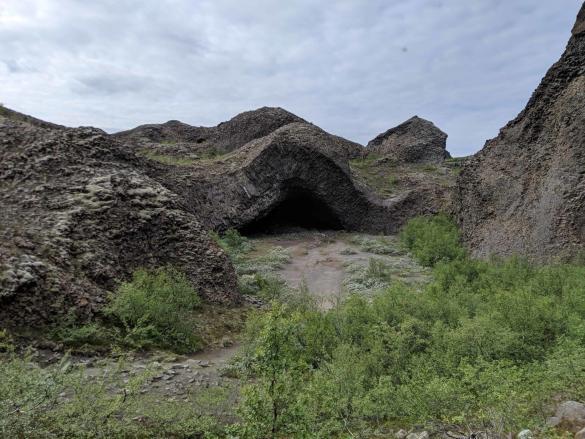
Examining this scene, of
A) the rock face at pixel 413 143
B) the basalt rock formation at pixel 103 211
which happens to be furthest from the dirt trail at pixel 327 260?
the rock face at pixel 413 143

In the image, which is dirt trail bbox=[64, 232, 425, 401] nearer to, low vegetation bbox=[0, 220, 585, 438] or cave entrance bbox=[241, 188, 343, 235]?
low vegetation bbox=[0, 220, 585, 438]

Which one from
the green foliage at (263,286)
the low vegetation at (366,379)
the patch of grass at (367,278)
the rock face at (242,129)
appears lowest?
the green foliage at (263,286)

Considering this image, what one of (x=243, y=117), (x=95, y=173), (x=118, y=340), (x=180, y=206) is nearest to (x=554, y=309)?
(x=118, y=340)

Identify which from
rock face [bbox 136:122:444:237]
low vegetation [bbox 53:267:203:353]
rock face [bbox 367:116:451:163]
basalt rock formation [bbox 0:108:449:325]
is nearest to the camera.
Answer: low vegetation [bbox 53:267:203:353]

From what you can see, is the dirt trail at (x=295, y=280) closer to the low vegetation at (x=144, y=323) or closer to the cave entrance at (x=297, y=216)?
the low vegetation at (x=144, y=323)

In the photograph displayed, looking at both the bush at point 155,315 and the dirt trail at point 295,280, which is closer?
the dirt trail at point 295,280

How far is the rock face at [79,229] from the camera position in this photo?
8008 millimetres

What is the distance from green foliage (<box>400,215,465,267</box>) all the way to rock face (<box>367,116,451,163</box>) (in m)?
14.1

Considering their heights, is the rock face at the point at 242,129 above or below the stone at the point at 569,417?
above

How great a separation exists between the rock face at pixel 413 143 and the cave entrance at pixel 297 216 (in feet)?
39.5

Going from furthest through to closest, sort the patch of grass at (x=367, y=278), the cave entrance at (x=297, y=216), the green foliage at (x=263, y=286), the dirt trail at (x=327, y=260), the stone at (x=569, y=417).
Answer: the cave entrance at (x=297, y=216) < the dirt trail at (x=327, y=260) < the patch of grass at (x=367, y=278) < the green foliage at (x=263, y=286) < the stone at (x=569, y=417)

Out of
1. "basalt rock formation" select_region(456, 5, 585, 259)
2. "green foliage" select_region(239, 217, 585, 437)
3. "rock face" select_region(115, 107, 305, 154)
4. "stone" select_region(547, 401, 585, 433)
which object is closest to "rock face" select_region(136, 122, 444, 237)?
"basalt rock formation" select_region(456, 5, 585, 259)

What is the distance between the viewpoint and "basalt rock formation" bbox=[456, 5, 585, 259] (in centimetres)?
1338

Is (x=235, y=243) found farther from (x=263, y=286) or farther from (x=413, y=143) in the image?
(x=413, y=143)
